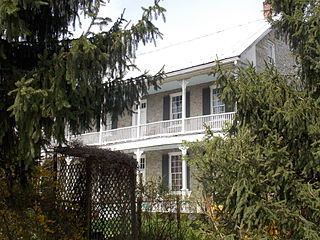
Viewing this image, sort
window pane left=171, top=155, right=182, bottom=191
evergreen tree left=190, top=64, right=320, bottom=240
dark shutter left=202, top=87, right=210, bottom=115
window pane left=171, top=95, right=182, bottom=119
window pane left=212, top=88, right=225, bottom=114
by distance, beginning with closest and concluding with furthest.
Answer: evergreen tree left=190, top=64, right=320, bottom=240 < window pane left=212, top=88, right=225, bottom=114 < dark shutter left=202, top=87, right=210, bottom=115 < window pane left=171, top=155, right=182, bottom=191 < window pane left=171, top=95, right=182, bottom=119

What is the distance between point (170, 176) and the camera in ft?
61.2

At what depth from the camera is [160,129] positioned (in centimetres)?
1759

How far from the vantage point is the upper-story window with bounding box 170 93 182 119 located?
62.6ft

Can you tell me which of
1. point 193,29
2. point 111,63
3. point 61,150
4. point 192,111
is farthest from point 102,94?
point 193,29

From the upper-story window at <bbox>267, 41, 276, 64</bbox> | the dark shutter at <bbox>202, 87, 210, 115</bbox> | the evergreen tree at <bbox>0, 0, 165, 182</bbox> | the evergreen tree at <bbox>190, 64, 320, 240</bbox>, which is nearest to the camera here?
the evergreen tree at <bbox>0, 0, 165, 182</bbox>

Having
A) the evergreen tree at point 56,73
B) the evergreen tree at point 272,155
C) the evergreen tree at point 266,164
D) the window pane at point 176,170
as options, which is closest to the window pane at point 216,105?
the window pane at point 176,170

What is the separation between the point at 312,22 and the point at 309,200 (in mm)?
2461

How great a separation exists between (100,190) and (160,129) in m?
10.9

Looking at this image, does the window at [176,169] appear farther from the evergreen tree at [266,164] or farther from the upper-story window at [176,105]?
the evergreen tree at [266,164]

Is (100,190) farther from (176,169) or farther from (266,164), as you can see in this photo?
(176,169)

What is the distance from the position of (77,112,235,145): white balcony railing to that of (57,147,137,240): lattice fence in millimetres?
8804

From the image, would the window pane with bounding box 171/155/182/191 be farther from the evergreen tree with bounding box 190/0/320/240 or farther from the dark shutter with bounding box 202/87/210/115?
the evergreen tree with bounding box 190/0/320/240

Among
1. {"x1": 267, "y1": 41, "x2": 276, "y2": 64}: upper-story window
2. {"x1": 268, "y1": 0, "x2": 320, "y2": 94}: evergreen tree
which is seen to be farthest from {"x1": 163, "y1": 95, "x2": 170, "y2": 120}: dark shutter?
{"x1": 268, "y1": 0, "x2": 320, "y2": 94}: evergreen tree

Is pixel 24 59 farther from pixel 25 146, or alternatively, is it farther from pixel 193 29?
pixel 193 29
